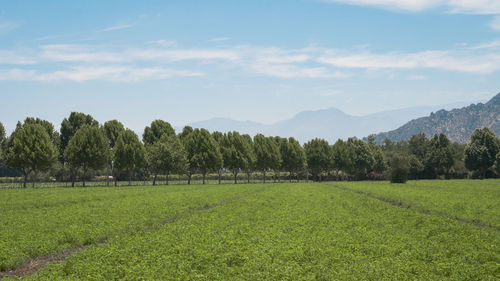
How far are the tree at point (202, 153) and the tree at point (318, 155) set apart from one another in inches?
2051

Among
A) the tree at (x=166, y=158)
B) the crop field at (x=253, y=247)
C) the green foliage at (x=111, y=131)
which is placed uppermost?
the green foliage at (x=111, y=131)

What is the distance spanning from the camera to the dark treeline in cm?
10225

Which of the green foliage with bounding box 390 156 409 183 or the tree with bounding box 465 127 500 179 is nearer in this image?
the green foliage with bounding box 390 156 409 183

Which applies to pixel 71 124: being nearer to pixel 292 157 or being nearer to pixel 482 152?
pixel 292 157

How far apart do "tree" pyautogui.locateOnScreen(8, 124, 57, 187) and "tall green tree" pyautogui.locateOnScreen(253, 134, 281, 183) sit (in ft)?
243

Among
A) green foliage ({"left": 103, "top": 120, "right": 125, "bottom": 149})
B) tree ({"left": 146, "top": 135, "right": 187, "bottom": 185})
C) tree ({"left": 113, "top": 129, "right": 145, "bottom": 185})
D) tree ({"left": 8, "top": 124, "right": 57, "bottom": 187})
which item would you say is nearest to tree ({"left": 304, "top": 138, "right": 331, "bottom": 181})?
tree ({"left": 146, "top": 135, "right": 187, "bottom": 185})

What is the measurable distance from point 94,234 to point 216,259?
1109cm

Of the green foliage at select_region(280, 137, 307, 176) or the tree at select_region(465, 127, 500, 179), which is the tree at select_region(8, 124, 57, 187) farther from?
the tree at select_region(465, 127, 500, 179)

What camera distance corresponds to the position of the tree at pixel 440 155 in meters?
156

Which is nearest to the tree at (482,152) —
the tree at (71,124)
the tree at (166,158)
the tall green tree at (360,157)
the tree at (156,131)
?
the tall green tree at (360,157)

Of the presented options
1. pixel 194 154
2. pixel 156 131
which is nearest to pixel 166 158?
pixel 194 154

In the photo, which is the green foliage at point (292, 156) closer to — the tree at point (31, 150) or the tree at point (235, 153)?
the tree at point (235, 153)

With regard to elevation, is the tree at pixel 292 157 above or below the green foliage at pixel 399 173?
above

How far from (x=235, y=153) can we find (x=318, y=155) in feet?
142
